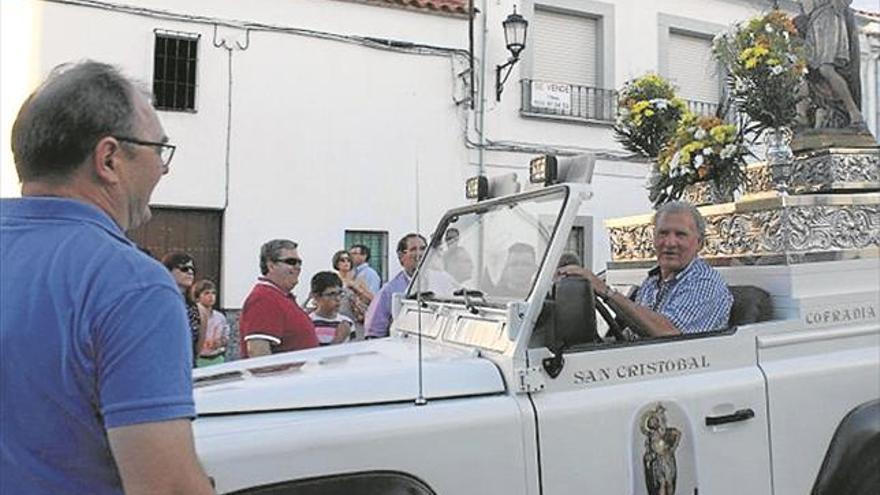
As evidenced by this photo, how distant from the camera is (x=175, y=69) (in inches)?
380

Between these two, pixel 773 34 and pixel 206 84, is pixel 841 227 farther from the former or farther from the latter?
pixel 206 84

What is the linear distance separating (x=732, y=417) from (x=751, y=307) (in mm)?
575

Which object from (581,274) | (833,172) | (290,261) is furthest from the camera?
(290,261)

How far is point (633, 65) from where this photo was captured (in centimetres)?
1186

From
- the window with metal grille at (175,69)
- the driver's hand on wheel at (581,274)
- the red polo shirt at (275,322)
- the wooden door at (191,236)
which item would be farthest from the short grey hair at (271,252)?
the window with metal grille at (175,69)

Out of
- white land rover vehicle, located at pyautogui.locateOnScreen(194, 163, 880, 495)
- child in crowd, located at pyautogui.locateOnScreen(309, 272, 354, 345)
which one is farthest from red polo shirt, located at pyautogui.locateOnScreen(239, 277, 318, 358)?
white land rover vehicle, located at pyautogui.locateOnScreen(194, 163, 880, 495)

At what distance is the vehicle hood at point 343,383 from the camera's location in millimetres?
2316

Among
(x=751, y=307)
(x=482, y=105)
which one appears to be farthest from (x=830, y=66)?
(x=482, y=105)

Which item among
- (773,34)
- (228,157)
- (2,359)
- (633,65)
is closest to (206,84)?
(228,157)

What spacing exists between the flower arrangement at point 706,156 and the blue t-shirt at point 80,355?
3.04 meters

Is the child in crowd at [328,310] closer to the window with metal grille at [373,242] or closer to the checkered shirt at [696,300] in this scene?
the checkered shirt at [696,300]

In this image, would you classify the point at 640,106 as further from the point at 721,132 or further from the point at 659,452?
the point at 659,452

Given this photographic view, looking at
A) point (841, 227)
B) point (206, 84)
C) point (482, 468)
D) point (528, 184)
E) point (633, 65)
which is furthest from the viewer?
point (633, 65)

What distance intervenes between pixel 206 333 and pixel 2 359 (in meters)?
4.74
